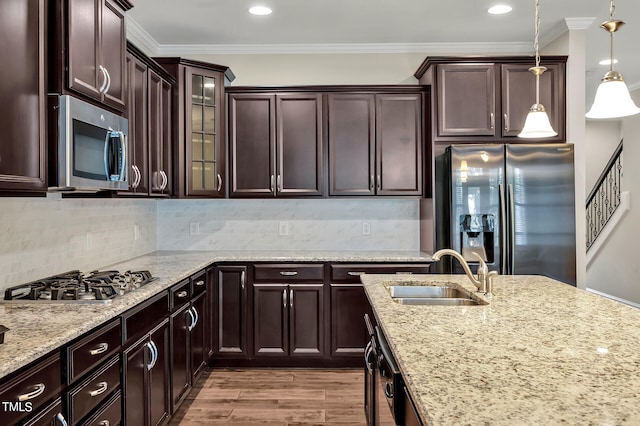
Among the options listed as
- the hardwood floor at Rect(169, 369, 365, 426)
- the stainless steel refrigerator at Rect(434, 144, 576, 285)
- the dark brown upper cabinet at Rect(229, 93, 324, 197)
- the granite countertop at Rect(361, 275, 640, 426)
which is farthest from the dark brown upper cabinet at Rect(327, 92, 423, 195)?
the granite countertop at Rect(361, 275, 640, 426)

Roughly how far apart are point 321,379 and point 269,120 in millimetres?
2130

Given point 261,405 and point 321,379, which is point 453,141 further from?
point 261,405

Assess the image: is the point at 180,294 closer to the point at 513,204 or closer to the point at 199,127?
the point at 199,127

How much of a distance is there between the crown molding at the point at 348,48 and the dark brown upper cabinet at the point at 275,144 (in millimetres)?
545

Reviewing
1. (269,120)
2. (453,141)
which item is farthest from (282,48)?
(453,141)

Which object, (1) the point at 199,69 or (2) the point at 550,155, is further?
(1) the point at 199,69

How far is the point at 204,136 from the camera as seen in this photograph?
407cm

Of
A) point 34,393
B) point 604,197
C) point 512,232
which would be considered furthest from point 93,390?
point 604,197

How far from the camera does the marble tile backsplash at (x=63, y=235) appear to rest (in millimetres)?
2496

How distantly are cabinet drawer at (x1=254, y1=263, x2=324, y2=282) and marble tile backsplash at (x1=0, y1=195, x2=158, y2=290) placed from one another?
103 cm

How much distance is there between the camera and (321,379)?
3809mm

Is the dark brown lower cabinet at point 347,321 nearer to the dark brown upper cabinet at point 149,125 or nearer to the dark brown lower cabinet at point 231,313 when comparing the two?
the dark brown lower cabinet at point 231,313

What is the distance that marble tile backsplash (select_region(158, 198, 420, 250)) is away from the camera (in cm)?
457

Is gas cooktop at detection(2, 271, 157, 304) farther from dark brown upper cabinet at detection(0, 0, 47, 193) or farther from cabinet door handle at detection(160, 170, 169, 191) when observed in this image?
cabinet door handle at detection(160, 170, 169, 191)
